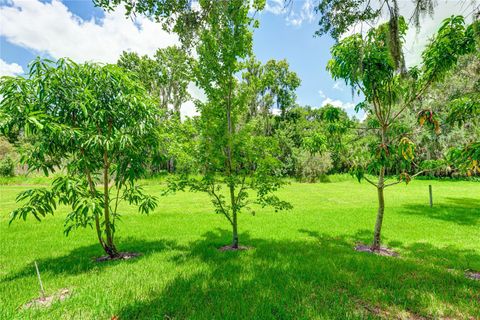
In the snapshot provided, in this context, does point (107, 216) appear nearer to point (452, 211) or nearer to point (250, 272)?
point (250, 272)

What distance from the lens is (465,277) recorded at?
171 inches

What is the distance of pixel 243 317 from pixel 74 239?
680 cm

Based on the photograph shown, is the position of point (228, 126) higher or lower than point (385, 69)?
lower

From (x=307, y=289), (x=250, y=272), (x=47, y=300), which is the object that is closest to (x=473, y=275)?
(x=307, y=289)

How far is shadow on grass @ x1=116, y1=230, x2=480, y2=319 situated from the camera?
3.04 meters

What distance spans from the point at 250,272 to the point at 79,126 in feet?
15.1

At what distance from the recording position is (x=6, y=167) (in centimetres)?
2462

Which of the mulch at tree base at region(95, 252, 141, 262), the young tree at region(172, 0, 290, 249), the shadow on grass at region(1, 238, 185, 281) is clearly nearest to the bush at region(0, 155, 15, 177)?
the shadow on grass at region(1, 238, 185, 281)

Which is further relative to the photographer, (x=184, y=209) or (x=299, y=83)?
(x=299, y=83)

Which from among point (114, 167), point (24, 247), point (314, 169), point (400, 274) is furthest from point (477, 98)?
point (314, 169)

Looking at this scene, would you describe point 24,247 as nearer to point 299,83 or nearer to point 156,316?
point 156,316

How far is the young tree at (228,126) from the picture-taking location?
18.9 feet

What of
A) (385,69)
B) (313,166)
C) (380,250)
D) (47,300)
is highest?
(385,69)

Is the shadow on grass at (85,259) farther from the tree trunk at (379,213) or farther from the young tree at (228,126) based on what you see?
the tree trunk at (379,213)
